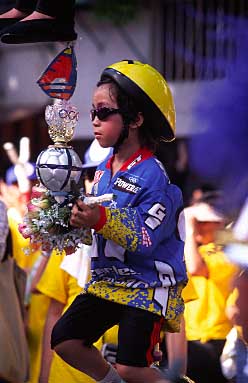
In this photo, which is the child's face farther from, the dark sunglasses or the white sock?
the white sock

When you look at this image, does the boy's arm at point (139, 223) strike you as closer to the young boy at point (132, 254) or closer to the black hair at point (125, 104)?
the young boy at point (132, 254)

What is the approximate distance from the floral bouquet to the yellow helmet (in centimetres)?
53

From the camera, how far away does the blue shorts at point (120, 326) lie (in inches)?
170

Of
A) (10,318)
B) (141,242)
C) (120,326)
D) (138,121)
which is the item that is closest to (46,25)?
(138,121)

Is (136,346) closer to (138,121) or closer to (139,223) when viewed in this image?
(139,223)

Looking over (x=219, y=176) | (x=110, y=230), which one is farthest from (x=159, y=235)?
(x=219, y=176)

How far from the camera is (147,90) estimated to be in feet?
14.4

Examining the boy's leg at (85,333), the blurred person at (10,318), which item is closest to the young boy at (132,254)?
Result: the boy's leg at (85,333)

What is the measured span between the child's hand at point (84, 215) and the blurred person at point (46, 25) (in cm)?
87

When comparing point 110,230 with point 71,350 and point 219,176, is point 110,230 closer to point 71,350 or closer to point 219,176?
point 71,350

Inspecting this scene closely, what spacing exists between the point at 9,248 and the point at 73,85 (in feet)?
7.65

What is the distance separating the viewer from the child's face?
4.41m

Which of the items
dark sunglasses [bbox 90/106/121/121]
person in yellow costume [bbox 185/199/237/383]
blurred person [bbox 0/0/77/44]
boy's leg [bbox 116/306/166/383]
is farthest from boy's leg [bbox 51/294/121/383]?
person in yellow costume [bbox 185/199/237/383]

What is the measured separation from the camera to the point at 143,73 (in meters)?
4.41
